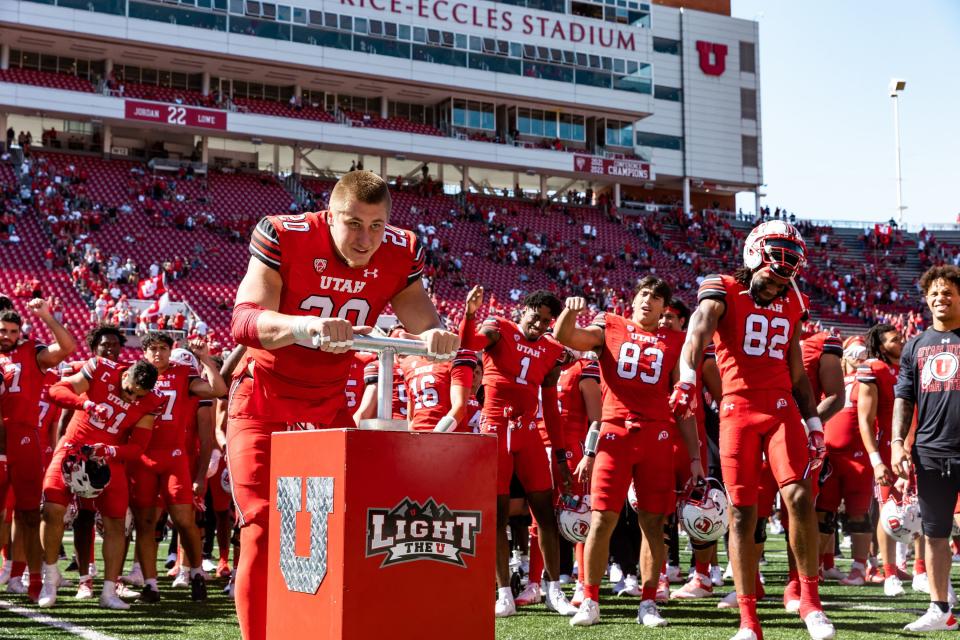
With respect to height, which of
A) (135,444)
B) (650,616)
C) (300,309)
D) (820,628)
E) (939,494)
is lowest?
(650,616)

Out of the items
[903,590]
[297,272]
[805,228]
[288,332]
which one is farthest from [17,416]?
[805,228]

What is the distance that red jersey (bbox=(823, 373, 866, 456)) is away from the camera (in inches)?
394

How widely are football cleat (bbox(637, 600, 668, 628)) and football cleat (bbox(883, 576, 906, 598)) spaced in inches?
106

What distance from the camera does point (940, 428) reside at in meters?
6.88

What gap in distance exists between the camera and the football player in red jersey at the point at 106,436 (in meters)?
8.32

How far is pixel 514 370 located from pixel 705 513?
1805 mm

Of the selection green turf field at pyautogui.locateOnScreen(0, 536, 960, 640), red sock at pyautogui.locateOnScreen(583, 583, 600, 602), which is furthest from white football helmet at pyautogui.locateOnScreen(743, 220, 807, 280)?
red sock at pyautogui.locateOnScreen(583, 583, 600, 602)

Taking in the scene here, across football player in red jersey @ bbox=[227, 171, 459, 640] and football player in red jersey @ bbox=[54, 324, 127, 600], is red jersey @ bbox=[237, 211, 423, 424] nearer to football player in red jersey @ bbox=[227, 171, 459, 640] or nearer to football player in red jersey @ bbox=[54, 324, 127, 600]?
football player in red jersey @ bbox=[227, 171, 459, 640]

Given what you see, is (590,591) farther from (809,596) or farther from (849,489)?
(849,489)

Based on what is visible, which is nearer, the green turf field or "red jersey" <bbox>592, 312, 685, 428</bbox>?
the green turf field

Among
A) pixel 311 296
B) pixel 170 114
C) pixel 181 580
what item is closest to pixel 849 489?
pixel 181 580

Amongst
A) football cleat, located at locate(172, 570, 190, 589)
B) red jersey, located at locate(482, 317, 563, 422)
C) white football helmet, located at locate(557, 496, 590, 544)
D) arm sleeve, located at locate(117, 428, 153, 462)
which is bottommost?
football cleat, located at locate(172, 570, 190, 589)

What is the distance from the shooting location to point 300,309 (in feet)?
14.5

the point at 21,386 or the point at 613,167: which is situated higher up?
the point at 613,167
